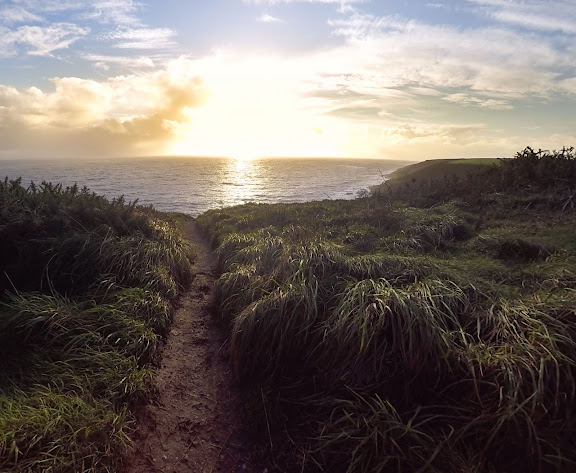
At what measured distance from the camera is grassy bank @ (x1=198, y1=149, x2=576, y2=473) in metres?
3.23

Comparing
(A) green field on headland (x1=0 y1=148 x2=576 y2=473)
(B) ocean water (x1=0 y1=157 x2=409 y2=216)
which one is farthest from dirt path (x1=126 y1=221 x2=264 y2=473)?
(B) ocean water (x1=0 y1=157 x2=409 y2=216)

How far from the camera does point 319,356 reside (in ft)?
15.4

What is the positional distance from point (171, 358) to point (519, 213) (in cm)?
1172

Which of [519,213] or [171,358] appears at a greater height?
[519,213]

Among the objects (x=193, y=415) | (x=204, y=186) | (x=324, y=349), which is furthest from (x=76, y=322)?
(x=204, y=186)

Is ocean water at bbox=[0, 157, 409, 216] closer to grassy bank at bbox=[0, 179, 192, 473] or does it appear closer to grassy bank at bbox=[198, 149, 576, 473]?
grassy bank at bbox=[0, 179, 192, 473]

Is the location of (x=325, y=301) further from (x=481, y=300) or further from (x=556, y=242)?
(x=556, y=242)

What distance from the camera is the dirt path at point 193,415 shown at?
383 cm

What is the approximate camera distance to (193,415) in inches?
181

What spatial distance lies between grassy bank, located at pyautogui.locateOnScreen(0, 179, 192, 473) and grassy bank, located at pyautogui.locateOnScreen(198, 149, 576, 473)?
1.59m

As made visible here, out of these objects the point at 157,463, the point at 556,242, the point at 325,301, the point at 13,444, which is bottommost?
the point at 157,463

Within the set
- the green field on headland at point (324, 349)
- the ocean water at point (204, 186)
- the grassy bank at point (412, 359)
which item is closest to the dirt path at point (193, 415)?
the green field on headland at point (324, 349)

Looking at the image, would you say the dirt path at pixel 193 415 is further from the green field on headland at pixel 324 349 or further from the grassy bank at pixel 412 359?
the grassy bank at pixel 412 359

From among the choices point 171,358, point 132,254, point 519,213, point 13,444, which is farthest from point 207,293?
point 519,213
